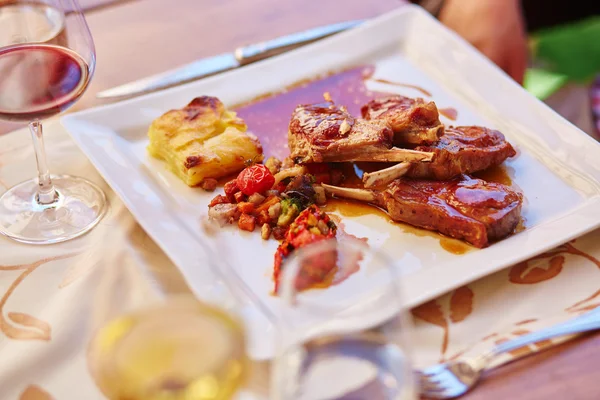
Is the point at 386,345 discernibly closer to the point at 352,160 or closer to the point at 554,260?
the point at 554,260

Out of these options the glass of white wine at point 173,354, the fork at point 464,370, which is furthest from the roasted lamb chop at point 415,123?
the glass of white wine at point 173,354

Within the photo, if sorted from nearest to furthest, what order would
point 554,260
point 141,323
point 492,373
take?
1. point 141,323
2. point 492,373
3. point 554,260

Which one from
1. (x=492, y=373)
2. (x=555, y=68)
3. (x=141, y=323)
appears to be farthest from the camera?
(x=555, y=68)

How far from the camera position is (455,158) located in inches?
92.3

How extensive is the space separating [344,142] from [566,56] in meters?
3.50

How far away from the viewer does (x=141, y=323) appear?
1.32 m

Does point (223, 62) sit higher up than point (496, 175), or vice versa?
point (496, 175)

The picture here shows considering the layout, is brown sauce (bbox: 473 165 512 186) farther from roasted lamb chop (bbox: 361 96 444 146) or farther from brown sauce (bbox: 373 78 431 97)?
brown sauce (bbox: 373 78 431 97)

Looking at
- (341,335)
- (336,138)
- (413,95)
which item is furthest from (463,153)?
(341,335)

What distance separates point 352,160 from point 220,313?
116cm

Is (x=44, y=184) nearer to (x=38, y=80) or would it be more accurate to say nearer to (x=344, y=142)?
(x=38, y=80)

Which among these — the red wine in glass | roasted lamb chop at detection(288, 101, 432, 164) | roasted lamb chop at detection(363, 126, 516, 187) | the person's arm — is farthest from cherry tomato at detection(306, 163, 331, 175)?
the person's arm

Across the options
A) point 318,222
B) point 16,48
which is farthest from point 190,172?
point 16,48

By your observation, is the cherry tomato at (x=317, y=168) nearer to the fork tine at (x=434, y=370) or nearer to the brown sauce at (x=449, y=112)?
the brown sauce at (x=449, y=112)
